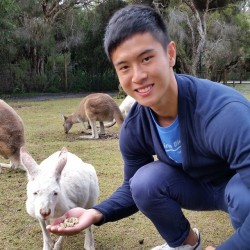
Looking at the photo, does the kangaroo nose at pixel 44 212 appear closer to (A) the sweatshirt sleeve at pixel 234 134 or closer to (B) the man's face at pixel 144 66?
(B) the man's face at pixel 144 66

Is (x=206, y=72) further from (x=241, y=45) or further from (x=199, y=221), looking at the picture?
(x=199, y=221)

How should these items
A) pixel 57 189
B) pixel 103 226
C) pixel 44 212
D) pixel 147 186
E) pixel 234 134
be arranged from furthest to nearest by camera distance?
pixel 103 226 → pixel 57 189 → pixel 44 212 → pixel 147 186 → pixel 234 134

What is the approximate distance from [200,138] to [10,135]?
247cm

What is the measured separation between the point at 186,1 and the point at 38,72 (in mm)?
5260

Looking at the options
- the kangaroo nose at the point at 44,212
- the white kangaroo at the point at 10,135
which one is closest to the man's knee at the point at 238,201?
the kangaroo nose at the point at 44,212

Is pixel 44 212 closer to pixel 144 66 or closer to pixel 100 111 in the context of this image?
pixel 144 66

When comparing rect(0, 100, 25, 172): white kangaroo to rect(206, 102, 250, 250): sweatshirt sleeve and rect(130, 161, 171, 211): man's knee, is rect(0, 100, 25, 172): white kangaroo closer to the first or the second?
rect(130, 161, 171, 211): man's knee

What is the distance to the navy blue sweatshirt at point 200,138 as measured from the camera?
3.86 feet

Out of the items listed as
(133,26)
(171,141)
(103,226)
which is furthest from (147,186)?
(103,226)

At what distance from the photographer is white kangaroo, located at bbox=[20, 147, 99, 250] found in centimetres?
175

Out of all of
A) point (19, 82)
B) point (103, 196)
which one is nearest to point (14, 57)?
point (19, 82)

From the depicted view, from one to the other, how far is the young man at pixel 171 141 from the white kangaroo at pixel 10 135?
198 centimetres

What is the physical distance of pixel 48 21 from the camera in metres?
13.7

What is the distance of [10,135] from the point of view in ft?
11.5
